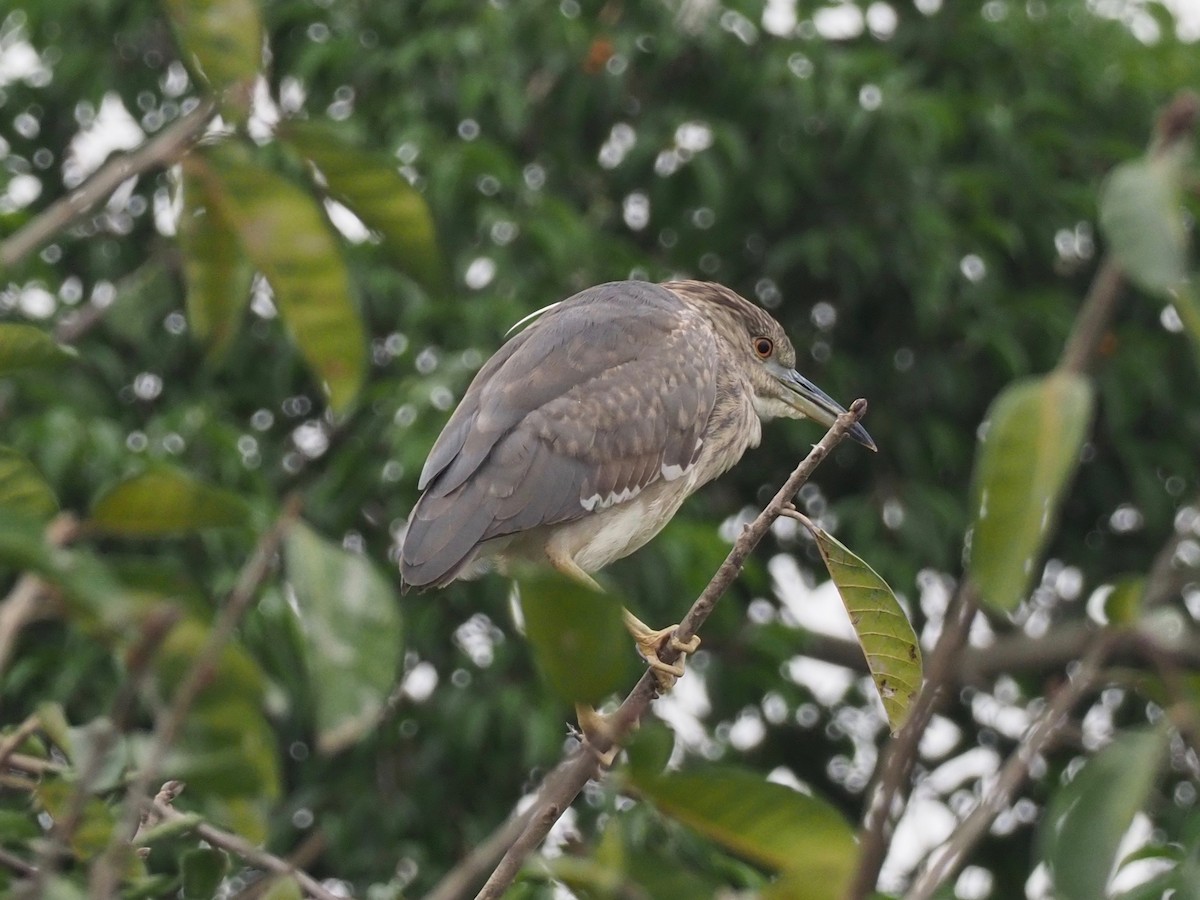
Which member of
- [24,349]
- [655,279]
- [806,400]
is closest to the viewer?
[24,349]

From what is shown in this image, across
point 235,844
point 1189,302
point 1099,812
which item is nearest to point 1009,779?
point 1099,812

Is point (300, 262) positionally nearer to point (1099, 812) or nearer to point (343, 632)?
point (343, 632)

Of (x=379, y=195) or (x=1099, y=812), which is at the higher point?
(x=379, y=195)

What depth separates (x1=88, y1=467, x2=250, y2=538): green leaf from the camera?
43.5 inches

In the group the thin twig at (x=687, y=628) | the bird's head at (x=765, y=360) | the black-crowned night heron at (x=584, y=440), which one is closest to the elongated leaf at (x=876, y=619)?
the thin twig at (x=687, y=628)

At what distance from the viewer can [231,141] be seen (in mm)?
1253

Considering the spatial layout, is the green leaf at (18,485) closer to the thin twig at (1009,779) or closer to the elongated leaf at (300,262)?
the elongated leaf at (300,262)

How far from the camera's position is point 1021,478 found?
3.30ft

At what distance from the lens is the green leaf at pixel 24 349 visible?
1.41m

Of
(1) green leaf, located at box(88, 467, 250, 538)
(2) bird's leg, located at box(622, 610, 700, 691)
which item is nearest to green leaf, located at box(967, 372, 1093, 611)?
(1) green leaf, located at box(88, 467, 250, 538)

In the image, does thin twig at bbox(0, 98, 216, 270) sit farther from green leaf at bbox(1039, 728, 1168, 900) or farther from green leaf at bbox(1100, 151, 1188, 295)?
green leaf at bbox(1039, 728, 1168, 900)

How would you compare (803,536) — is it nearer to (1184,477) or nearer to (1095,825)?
(1184,477)

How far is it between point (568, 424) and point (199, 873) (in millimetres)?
2094

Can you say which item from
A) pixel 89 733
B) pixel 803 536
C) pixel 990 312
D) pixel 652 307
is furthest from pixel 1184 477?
pixel 89 733
